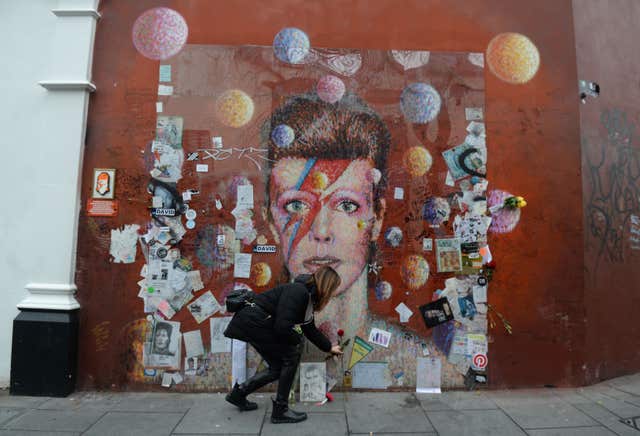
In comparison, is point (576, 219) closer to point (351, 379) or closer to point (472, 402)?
point (472, 402)

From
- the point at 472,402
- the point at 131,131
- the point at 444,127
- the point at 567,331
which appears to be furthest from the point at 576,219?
the point at 131,131

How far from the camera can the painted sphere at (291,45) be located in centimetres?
516

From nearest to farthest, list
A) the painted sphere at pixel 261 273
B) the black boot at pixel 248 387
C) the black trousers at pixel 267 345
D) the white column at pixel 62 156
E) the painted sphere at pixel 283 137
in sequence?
the black trousers at pixel 267 345 → the black boot at pixel 248 387 → the white column at pixel 62 156 → the painted sphere at pixel 261 273 → the painted sphere at pixel 283 137

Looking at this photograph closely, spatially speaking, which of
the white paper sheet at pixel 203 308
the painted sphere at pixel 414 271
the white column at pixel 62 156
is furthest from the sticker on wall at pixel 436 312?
the white column at pixel 62 156

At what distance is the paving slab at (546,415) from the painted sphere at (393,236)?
6.90ft

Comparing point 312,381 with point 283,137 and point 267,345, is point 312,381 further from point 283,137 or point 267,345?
point 283,137

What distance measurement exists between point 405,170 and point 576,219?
87.3 inches

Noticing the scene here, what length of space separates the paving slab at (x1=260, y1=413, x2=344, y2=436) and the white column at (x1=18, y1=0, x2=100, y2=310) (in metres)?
2.73

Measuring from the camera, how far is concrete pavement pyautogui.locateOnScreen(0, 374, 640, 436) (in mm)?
3928

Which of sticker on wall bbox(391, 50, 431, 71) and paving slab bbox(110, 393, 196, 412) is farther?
sticker on wall bbox(391, 50, 431, 71)

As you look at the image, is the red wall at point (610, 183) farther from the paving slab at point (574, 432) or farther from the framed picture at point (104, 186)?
the framed picture at point (104, 186)

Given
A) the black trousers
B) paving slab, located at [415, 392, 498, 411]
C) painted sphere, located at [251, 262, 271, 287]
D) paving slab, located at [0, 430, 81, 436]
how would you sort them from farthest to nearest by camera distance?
painted sphere, located at [251, 262, 271, 287] < paving slab, located at [415, 392, 498, 411] < the black trousers < paving slab, located at [0, 430, 81, 436]

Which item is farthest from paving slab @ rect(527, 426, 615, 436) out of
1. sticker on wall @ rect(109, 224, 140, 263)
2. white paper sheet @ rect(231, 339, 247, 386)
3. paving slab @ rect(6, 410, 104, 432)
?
sticker on wall @ rect(109, 224, 140, 263)

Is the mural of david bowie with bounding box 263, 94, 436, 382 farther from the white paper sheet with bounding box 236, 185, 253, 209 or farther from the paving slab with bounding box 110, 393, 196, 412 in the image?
the paving slab with bounding box 110, 393, 196, 412
